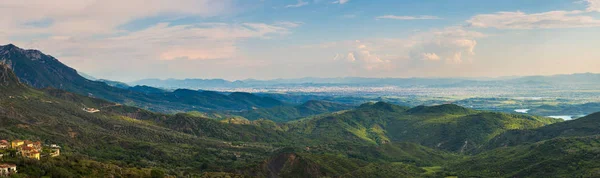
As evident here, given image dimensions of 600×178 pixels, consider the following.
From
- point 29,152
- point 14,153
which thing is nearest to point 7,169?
point 14,153

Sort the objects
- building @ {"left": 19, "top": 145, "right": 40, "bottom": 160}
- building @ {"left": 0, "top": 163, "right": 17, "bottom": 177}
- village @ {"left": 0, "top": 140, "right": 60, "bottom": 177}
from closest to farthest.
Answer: building @ {"left": 0, "top": 163, "right": 17, "bottom": 177}
village @ {"left": 0, "top": 140, "right": 60, "bottom": 177}
building @ {"left": 19, "top": 145, "right": 40, "bottom": 160}

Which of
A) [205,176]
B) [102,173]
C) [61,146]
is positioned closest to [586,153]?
[205,176]

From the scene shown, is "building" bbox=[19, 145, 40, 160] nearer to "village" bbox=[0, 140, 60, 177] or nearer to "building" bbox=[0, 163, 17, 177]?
"village" bbox=[0, 140, 60, 177]

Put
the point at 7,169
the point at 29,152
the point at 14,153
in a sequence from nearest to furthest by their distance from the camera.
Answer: the point at 7,169 → the point at 14,153 → the point at 29,152

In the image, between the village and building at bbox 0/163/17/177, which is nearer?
building at bbox 0/163/17/177

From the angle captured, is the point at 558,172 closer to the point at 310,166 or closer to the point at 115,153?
the point at 310,166

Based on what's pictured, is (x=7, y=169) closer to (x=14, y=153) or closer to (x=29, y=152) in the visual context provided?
(x=14, y=153)

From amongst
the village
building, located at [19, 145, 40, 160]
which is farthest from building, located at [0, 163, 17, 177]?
building, located at [19, 145, 40, 160]

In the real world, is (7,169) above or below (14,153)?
below
